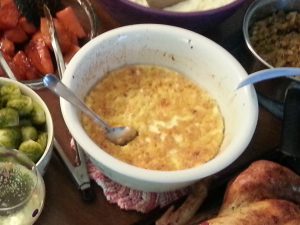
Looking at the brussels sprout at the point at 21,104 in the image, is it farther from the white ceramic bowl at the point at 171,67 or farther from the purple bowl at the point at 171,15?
the purple bowl at the point at 171,15

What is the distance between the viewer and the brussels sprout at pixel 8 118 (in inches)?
38.9

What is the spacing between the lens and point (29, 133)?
3.30 feet

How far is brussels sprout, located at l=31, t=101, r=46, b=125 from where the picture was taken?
3.38 feet

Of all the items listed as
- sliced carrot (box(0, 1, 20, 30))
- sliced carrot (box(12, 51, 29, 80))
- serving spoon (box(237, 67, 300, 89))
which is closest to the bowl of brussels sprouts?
sliced carrot (box(12, 51, 29, 80))

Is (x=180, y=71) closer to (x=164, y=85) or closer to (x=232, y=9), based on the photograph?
(x=164, y=85)

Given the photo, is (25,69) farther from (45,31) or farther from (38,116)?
(38,116)

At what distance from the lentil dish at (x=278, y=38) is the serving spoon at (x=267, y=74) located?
15cm

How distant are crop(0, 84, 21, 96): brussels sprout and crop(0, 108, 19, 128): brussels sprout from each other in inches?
1.8

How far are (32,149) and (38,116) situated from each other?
0.08 metres

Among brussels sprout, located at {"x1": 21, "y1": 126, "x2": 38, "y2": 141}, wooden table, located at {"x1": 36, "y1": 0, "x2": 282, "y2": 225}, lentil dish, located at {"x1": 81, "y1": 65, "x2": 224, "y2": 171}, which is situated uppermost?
brussels sprout, located at {"x1": 21, "y1": 126, "x2": 38, "y2": 141}

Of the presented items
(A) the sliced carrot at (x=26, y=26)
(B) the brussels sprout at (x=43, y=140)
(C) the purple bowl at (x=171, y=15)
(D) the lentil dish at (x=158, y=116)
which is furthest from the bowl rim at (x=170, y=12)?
(B) the brussels sprout at (x=43, y=140)

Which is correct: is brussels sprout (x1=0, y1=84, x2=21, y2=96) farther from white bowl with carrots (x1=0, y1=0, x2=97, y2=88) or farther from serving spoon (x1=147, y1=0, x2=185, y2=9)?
serving spoon (x1=147, y1=0, x2=185, y2=9)

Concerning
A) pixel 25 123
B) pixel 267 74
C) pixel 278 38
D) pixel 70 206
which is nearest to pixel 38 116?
pixel 25 123

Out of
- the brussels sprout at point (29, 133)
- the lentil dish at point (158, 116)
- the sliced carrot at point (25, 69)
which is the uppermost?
the brussels sprout at point (29, 133)
